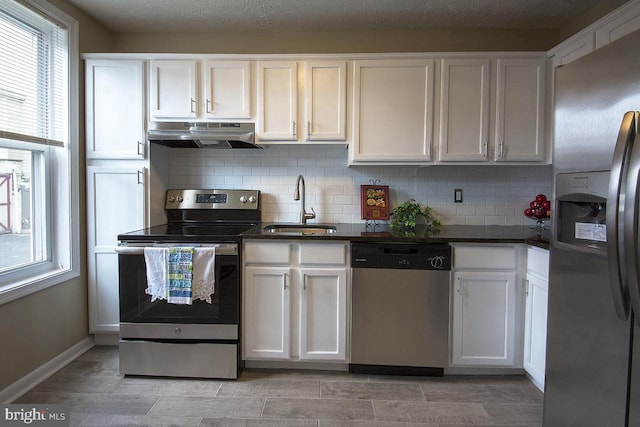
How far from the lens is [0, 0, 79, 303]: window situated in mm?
2041

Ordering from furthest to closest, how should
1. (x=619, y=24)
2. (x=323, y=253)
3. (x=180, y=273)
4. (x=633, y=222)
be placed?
(x=323, y=253) → (x=180, y=273) → (x=619, y=24) → (x=633, y=222)

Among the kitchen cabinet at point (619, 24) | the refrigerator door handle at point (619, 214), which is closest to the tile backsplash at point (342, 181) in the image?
the kitchen cabinet at point (619, 24)

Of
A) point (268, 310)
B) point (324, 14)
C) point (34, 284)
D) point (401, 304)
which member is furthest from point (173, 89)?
point (401, 304)

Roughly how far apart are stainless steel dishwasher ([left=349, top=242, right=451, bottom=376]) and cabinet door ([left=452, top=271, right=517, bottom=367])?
0.09 metres

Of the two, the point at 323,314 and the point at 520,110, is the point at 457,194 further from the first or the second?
the point at 323,314

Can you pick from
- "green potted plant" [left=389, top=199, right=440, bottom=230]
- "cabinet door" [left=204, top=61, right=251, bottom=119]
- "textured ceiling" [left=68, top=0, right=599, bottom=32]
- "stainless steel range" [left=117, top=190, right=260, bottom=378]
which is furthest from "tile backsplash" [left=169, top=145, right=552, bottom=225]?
"textured ceiling" [left=68, top=0, right=599, bottom=32]

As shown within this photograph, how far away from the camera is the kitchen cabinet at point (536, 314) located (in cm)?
200

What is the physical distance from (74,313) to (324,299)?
5.80ft

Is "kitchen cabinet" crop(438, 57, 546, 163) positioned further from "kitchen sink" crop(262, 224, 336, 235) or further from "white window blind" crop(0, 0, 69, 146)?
"white window blind" crop(0, 0, 69, 146)

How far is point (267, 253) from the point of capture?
2.24m

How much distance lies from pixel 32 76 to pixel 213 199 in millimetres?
1353

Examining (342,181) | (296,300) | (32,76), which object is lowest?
(296,300)

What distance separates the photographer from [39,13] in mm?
2184

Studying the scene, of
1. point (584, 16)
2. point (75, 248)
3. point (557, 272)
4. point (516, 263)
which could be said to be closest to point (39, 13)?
point (75, 248)
